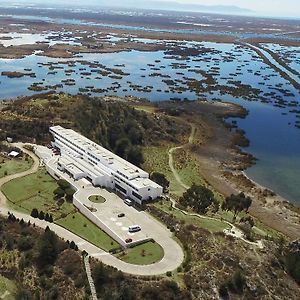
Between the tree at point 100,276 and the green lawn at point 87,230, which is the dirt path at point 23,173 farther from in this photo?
the tree at point 100,276

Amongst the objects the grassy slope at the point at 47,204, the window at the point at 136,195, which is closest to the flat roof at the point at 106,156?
the window at the point at 136,195

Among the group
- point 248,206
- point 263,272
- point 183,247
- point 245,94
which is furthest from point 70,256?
point 245,94

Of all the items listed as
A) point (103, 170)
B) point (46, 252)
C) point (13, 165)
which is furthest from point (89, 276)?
point (13, 165)

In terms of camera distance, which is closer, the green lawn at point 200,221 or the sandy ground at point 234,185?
the green lawn at point 200,221

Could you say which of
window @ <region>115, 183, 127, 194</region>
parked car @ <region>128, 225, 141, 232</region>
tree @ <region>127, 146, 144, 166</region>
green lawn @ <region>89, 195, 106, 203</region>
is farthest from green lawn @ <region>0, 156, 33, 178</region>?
parked car @ <region>128, 225, 141, 232</region>

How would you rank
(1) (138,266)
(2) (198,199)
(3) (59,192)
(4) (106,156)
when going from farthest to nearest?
(4) (106,156) → (2) (198,199) → (3) (59,192) → (1) (138,266)

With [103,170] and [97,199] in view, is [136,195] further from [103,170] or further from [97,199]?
[103,170]

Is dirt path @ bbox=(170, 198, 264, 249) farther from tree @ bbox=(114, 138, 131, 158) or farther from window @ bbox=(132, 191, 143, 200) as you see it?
tree @ bbox=(114, 138, 131, 158)
